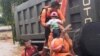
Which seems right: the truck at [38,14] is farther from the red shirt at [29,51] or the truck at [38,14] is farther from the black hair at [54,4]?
the red shirt at [29,51]

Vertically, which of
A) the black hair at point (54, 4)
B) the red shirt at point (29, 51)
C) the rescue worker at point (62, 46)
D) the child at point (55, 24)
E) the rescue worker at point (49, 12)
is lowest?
the red shirt at point (29, 51)

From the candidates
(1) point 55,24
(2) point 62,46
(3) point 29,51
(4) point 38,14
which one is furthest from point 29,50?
(2) point 62,46

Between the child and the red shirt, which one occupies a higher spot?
the child

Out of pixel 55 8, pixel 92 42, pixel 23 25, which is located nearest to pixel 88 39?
pixel 92 42

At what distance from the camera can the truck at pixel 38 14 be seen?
4.54 metres

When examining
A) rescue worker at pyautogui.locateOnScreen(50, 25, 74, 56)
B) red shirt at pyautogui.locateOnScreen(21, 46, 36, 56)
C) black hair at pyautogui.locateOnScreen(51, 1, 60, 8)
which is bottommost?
red shirt at pyautogui.locateOnScreen(21, 46, 36, 56)

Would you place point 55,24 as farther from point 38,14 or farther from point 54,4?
point 38,14

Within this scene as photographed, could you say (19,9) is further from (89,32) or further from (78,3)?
(89,32)

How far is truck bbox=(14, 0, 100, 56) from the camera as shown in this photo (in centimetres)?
454

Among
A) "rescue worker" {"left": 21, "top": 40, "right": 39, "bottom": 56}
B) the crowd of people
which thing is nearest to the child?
the crowd of people

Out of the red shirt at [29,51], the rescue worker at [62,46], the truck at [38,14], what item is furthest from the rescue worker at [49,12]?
the red shirt at [29,51]

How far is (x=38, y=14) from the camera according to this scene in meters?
7.30

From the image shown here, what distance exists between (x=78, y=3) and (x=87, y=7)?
0.33 metres

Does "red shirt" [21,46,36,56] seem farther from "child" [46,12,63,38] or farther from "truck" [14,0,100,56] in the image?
"child" [46,12,63,38]
